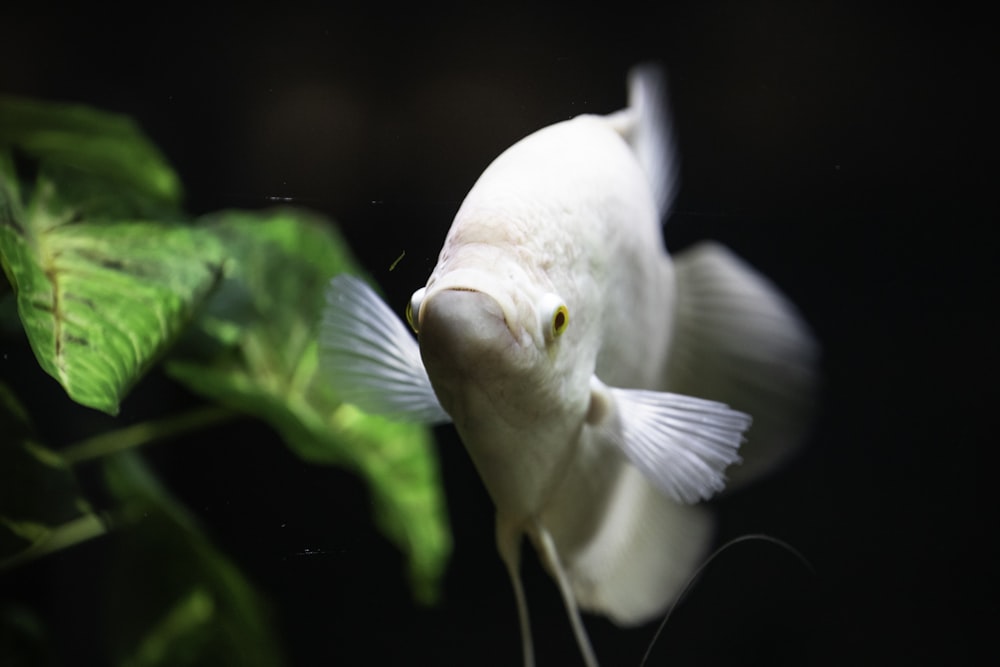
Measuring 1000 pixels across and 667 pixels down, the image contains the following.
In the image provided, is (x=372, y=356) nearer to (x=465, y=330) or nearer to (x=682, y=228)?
(x=465, y=330)

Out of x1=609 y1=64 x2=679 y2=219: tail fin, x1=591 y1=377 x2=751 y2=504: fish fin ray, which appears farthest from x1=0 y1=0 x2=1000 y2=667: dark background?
x1=591 y1=377 x2=751 y2=504: fish fin ray

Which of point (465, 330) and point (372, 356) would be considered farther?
point (372, 356)

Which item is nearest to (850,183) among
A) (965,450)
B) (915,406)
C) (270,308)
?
(915,406)

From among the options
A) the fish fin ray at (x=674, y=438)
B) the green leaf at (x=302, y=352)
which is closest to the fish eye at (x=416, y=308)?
the fish fin ray at (x=674, y=438)

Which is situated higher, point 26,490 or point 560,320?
point 560,320

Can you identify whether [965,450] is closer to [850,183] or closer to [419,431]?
[850,183]

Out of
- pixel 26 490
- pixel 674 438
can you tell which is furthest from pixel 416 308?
pixel 26 490

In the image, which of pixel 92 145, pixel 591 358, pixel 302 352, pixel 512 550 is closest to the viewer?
pixel 591 358

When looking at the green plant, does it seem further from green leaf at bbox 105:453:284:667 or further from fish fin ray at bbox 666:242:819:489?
Result: fish fin ray at bbox 666:242:819:489
